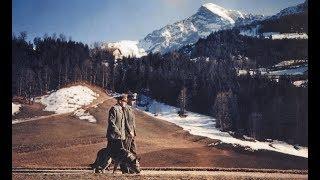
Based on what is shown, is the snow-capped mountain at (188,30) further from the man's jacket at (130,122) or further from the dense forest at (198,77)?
the man's jacket at (130,122)

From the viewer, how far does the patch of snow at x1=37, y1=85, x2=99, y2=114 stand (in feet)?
44.5

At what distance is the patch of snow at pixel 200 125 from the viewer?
1330 cm

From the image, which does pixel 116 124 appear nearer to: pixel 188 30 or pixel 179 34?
pixel 179 34

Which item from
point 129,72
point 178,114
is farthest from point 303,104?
point 129,72

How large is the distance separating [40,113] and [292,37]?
24.3ft

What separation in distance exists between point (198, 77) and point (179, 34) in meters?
1.37

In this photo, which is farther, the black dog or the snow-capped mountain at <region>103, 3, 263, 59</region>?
the snow-capped mountain at <region>103, 3, 263, 59</region>

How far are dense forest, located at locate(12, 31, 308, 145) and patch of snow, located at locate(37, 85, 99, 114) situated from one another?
234 millimetres

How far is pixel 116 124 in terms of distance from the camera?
1331 cm

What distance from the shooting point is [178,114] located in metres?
13.7

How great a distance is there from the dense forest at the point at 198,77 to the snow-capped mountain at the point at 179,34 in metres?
0.22

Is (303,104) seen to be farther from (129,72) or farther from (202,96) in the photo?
(129,72)

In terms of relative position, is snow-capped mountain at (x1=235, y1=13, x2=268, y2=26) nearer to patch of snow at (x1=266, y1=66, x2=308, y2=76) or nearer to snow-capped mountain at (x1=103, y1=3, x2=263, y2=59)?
snow-capped mountain at (x1=103, y1=3, x2=263, y2=59)

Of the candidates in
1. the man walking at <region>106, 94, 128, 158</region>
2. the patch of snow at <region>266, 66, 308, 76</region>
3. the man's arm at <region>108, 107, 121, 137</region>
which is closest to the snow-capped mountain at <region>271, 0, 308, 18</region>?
the patch of snow at <region>266, 66, 308, 76</region>
